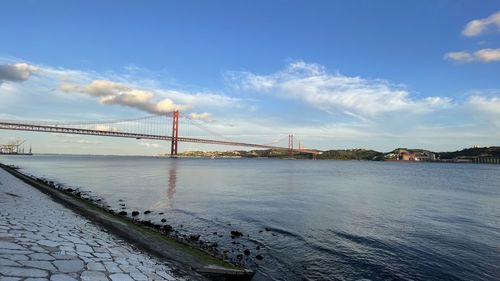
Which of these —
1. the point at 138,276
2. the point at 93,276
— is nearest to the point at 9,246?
the point at 93,276

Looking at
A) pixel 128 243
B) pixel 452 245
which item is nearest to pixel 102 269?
pixel 128 243

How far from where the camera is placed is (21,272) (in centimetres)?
429

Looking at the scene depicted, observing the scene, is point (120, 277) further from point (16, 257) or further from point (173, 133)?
point (173, 133)

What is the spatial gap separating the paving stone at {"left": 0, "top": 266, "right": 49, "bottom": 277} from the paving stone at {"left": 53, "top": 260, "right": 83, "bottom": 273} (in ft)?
0.91

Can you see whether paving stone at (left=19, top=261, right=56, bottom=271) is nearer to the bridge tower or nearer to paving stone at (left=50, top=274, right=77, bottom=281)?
paving stone at (left=50, top=274, right=77, bottom=281)

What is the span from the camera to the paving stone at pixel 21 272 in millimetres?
4211

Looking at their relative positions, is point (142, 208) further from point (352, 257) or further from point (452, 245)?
point (452, 245)

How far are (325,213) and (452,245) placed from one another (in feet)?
21.4

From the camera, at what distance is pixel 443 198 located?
25.4m

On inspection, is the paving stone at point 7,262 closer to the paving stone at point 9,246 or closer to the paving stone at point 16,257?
the paving stone at point 16,257

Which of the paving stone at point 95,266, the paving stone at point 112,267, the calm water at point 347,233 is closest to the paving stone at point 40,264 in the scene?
the paving stone at point 95,266

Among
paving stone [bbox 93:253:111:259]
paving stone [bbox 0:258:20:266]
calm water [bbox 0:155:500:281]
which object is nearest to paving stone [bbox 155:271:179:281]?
paving stone [bbox 93:253:111:259]

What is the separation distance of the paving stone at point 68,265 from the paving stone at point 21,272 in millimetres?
277

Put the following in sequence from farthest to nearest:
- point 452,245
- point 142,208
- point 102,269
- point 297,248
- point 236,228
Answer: point 142,208
point 236,228
point 452,245
point 297,248
point 102,269
